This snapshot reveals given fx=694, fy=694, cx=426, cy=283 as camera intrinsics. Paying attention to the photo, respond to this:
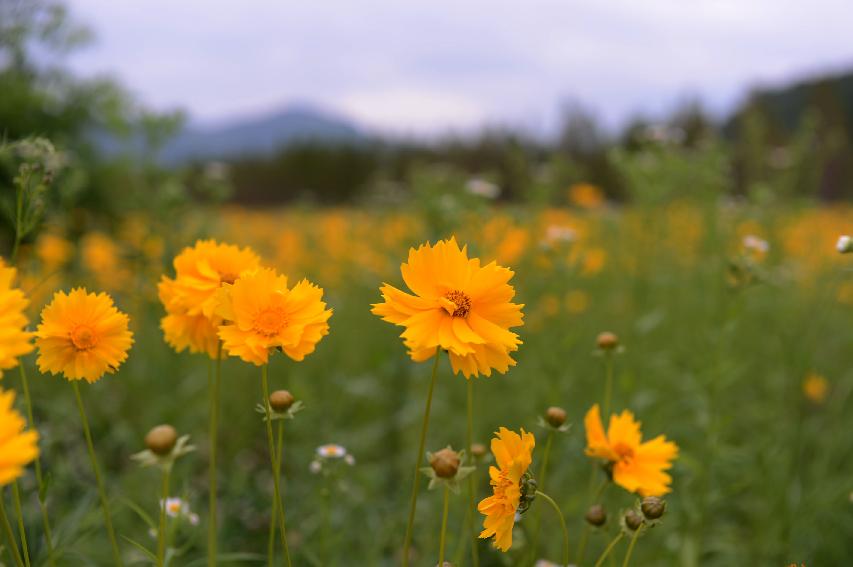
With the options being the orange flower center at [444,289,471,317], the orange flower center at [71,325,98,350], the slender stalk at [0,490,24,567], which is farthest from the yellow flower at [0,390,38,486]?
the orange flower center at [444,289,471,317]

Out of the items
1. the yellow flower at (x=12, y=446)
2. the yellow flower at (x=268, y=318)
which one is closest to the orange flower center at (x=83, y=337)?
the yellow flower at (x=268, y=318)

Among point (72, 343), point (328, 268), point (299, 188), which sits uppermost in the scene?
point (72, 343)

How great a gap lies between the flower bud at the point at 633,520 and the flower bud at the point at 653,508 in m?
0.02

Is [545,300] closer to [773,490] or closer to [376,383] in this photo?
[376,383]

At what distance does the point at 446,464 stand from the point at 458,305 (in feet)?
0.60

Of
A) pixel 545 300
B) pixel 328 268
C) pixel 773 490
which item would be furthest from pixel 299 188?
pixel 773 490

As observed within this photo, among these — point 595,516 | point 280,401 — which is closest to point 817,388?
point 595,516

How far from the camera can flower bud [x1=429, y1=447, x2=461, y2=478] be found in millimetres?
742

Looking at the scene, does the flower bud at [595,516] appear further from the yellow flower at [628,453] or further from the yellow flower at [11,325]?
the yellow flower at [11,325]

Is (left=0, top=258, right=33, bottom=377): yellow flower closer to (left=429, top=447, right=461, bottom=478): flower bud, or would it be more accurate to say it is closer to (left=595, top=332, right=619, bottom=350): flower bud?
(left=429, top=447, right=461, bottom=478): flower bud

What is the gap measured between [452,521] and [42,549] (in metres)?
0.90

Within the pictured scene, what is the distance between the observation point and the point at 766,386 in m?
2.95

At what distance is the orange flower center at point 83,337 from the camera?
2.68 ft

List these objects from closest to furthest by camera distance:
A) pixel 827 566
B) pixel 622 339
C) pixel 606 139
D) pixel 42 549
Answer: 1. pixel 42 549
2. pixel 827 566
3. pixel 622 339
4. pixel 606 139
